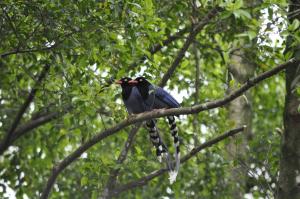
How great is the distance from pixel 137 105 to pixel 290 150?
281 cm

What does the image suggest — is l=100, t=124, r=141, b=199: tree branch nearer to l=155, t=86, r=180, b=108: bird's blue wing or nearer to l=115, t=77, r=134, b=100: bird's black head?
l=155, t=86, r=180, b=108: bird's blue wing

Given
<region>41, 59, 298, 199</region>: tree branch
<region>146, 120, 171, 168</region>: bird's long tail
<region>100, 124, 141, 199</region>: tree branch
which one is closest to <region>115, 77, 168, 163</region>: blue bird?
<region>146, 120, 171, 168</region>: bird's long tail

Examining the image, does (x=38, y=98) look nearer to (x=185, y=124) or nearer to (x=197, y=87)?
(x=197, y=87)

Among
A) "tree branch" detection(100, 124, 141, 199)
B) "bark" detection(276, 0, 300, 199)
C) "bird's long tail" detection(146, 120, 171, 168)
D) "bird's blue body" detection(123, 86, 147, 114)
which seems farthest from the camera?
"bird's blue body" detection(123, 86, 147, 114)

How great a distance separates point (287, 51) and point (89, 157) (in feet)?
10.2

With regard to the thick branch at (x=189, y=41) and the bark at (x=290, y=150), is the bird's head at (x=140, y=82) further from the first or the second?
the bark at (x=290, y=150)

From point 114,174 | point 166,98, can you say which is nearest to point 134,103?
point 166,98

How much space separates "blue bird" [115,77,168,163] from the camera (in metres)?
9.03

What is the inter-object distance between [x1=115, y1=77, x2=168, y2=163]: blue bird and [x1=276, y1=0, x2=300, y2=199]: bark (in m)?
2.12

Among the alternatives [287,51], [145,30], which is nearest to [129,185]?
[145,30]

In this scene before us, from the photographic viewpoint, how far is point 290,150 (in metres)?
7.29

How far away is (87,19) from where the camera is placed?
7.36 meters

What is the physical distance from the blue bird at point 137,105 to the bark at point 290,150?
2.12 metres

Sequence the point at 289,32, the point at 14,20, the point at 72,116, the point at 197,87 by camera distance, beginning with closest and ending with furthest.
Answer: the point at 289,32, the point at 14,20, the point at 72,116, the point at 197,87
